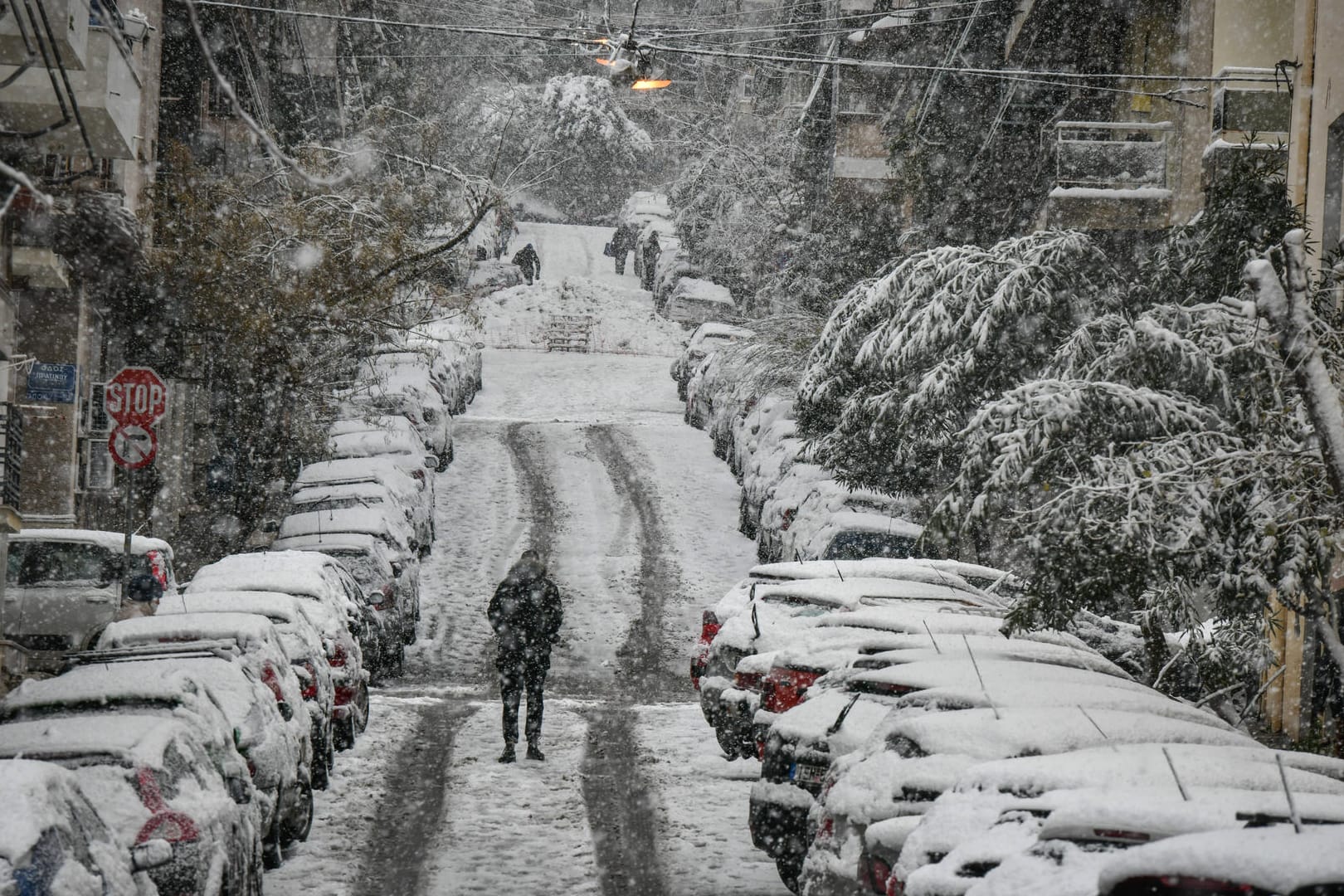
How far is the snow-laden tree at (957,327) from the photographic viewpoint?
14273mm

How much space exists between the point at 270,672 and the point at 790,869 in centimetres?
345

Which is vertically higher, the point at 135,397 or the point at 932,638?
the point at 135,397

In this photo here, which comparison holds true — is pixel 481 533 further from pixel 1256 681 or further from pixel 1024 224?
pixel 1256 681

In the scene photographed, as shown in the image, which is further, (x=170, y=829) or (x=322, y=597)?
(x=322, y=597)

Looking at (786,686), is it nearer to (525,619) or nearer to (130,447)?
(525,619)

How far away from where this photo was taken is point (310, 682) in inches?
448

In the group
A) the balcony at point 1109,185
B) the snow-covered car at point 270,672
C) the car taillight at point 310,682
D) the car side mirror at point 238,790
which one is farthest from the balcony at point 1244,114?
the car side mirror at point 238,790

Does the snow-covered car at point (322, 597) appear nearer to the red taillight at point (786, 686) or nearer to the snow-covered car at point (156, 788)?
the red taillight at point (786, 686)

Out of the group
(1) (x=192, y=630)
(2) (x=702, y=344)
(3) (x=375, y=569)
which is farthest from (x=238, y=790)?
(2) (x=702, y=344)

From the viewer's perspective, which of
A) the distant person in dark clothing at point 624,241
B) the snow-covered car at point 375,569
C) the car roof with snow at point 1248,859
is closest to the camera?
the car roof with snow at point 1248,859

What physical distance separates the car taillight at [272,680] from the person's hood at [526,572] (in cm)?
327

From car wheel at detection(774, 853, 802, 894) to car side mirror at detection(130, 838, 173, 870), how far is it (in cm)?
387

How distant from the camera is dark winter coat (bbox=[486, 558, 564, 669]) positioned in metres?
13.0

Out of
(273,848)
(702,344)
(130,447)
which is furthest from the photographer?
(702,344)
